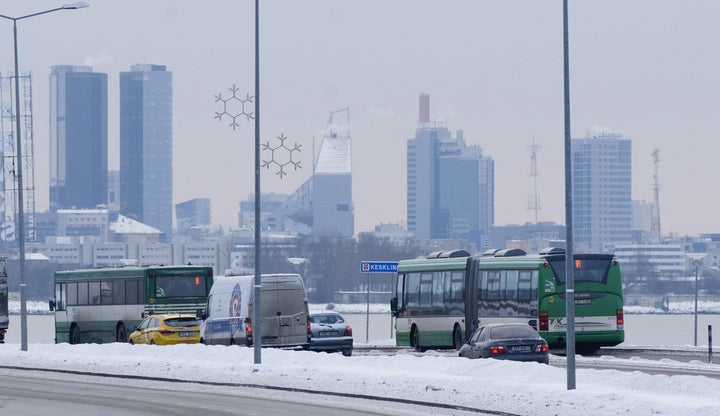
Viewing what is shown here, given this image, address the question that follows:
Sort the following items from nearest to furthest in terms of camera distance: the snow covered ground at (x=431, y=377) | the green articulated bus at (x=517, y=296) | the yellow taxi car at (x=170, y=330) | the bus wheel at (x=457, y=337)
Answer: the snow covered ground at (x=431, y=377), the green articulated bus at (x=517, y=296), the bus wheel at (x=457, y=337), the yellow taxi car at (x=170, y=330)

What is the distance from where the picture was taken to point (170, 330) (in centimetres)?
5131

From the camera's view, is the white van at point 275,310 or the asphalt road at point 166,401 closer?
the asphalt road at point 166,401

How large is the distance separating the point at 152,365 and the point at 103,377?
157 centimetres

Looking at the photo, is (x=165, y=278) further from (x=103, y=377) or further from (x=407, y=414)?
(x=407, y=414)

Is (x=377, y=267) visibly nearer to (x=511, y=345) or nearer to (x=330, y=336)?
(x=330, y=336)

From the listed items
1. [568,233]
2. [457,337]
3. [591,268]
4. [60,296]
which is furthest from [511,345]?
[60,296]

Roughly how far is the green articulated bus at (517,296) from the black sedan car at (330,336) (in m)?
3.33

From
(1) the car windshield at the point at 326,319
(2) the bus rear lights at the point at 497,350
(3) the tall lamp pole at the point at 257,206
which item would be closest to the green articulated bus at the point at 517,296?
(1) the car windshield at the point at 326,319

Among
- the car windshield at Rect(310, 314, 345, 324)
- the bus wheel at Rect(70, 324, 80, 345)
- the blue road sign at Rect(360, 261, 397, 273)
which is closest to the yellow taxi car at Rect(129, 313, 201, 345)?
the car windshield at Rect(310, 314, 345, 324)

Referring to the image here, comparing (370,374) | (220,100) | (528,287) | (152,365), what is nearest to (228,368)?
(152,365)

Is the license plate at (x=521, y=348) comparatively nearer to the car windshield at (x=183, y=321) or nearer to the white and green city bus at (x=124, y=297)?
the car windshield at (x=183, y=321)

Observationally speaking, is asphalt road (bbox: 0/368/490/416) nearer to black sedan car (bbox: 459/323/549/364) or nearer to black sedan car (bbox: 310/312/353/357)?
black sedan car (bbox: 459/323/549/364)

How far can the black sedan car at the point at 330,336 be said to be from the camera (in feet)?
163

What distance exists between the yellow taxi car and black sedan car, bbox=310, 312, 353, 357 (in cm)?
372
